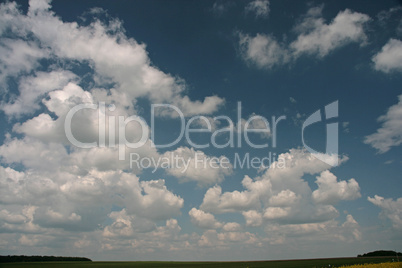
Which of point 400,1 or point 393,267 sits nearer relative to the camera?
point 400,1

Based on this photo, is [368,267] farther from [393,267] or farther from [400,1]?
[400,1]

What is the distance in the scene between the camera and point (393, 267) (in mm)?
63000

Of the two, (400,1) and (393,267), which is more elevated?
(400,1)

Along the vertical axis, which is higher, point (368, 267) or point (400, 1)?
point (400, 1)

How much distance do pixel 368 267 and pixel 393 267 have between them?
5.02 meters

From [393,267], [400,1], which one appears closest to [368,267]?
[393,267]

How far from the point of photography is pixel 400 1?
2891 cm

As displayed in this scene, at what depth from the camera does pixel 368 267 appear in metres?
66.3

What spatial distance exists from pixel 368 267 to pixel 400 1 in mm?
59875

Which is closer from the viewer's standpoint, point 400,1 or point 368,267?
point 400,1

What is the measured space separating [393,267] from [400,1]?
2282 inches
